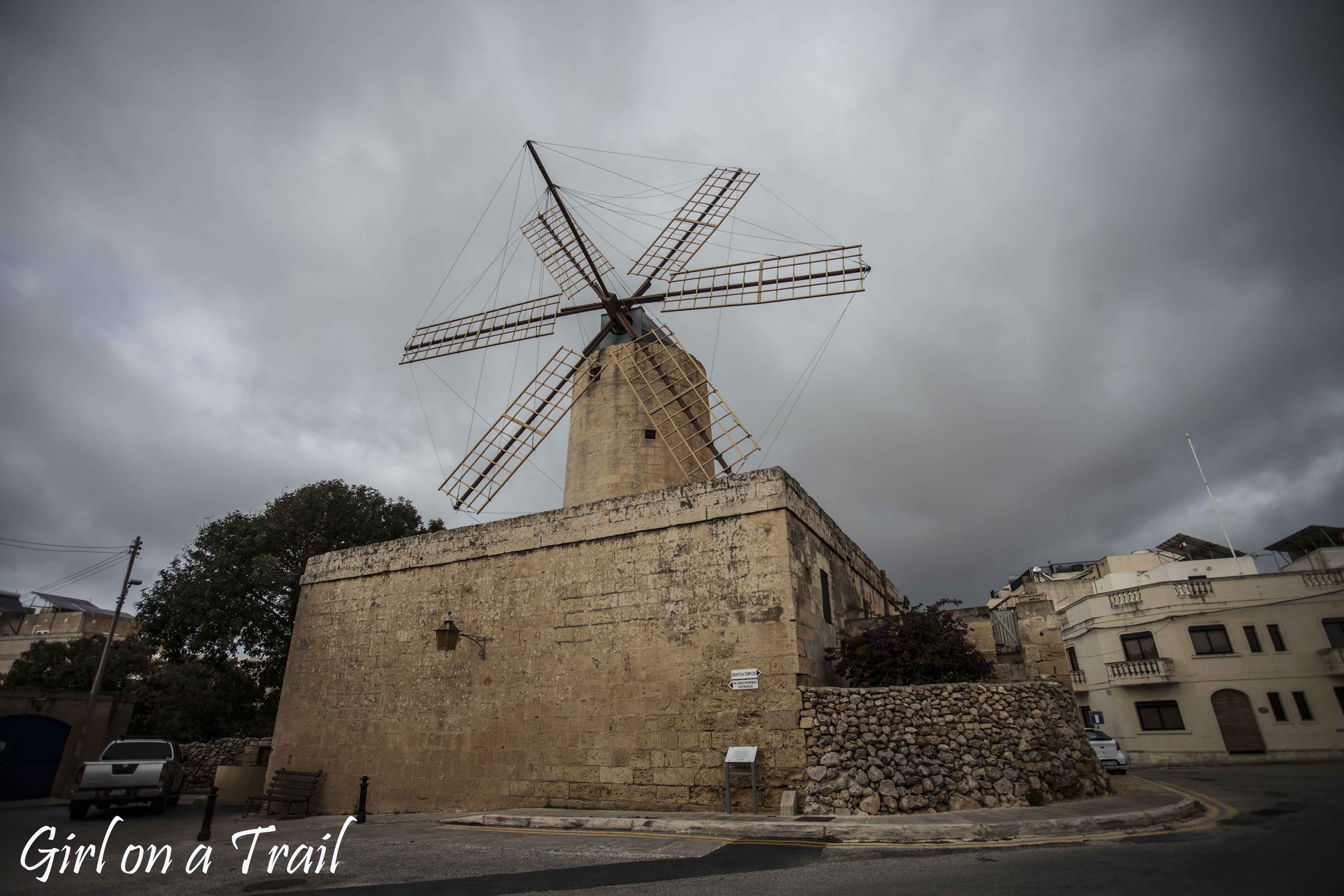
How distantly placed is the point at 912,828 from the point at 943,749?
201 centimetres

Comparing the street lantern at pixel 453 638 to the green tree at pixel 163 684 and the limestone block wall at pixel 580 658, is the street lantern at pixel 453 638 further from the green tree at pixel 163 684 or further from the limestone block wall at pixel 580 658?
the green tree at pixel 163 684

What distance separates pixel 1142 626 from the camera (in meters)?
6.82

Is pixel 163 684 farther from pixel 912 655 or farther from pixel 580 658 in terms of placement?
pixel 912 655

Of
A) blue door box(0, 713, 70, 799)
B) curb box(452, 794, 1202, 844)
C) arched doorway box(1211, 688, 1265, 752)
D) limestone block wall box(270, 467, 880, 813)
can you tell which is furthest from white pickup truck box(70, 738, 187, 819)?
arched doorway box(1211, 688, 1265, 752)

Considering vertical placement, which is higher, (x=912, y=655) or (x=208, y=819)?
(x=912, y=655)

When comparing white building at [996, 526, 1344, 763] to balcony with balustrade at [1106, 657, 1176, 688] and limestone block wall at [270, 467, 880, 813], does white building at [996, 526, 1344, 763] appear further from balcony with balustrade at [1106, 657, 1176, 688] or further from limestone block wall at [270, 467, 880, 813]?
limestone block wall at [270, 467, 880, 813]

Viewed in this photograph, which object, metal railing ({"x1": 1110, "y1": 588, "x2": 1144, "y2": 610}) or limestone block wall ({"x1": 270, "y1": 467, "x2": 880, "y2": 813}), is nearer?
metal railing ({"x1": 1110, "y1": 588, "x2": 1144, "y2": 610})

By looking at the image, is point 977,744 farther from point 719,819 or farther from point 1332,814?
point 1332,814

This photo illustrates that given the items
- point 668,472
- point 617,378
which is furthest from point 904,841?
point 617,378

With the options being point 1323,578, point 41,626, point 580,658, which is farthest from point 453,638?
point 41,626

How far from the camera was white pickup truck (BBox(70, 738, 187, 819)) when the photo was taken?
9938mm

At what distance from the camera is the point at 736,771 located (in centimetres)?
848

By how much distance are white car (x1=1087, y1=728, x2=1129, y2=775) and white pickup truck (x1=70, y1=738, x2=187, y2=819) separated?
688 inches

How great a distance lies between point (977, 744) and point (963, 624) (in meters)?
2.69
